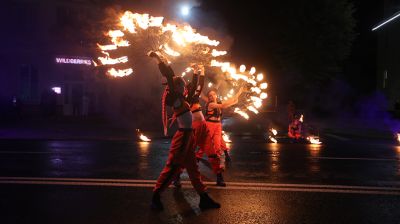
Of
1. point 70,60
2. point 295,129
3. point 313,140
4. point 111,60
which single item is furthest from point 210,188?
point 70,60

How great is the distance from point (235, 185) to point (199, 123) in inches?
47.8

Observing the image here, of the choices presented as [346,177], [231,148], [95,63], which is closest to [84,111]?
[95,63]

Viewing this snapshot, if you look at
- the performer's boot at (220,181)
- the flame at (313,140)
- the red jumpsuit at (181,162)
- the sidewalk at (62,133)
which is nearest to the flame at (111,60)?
the sidewalk at (62,133)

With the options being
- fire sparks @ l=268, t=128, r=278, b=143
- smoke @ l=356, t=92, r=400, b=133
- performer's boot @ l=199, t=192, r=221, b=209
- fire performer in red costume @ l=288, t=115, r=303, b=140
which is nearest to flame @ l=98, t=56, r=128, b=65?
fire sparks @ l=268, t=128, r=278, b=143

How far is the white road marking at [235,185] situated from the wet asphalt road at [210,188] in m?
0.02

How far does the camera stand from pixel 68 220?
5773 mm

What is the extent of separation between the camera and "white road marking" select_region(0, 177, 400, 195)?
7.49 metres

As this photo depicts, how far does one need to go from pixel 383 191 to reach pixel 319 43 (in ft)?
85.8

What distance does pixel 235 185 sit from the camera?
7836 mm

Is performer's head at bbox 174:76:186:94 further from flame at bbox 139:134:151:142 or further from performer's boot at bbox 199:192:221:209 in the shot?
flame at bbox 139:134:151:142

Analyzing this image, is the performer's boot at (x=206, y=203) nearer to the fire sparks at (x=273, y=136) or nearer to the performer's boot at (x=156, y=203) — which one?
the performer's boot at (x=156, y=203)

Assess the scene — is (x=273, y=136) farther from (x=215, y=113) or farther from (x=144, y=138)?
(x=215, y=113)

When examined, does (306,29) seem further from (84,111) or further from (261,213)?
(261,213)

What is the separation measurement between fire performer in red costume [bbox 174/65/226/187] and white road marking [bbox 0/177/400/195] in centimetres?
34
